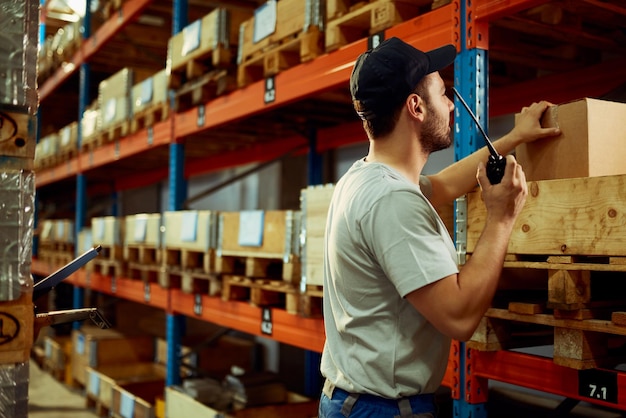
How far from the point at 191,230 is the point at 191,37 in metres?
1.53

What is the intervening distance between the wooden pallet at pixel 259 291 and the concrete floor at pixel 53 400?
11.8 feet

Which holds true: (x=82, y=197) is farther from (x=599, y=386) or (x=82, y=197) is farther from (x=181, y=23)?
(x=599, y=386)

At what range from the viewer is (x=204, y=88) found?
5.17 metres

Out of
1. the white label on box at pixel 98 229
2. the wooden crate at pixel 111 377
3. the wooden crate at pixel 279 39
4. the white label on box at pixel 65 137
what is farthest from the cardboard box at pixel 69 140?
the wooden crate at pixel 279 39

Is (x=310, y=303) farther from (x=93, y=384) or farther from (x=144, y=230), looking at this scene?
(x=93, y=384)

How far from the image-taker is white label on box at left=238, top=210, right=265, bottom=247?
13.7 ft

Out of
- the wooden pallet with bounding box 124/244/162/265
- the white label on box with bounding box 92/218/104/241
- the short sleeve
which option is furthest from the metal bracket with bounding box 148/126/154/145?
the short sleeve

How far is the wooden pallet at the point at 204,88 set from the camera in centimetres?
486

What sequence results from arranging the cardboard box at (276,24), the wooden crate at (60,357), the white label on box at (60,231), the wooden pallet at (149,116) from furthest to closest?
the white label on box at (60,231) → the wooden crate at (60,357) → the wooden pallet at (149,116) → the cardboard box at (276,24)

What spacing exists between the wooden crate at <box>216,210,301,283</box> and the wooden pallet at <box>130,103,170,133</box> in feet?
5.57

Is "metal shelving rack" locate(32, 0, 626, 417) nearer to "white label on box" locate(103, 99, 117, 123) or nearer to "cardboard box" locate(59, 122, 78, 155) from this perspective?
"white label on box" locate(103, 99, 117, 123)

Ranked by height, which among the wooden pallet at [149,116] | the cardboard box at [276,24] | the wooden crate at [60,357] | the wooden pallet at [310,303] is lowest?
the wooden crate at [60,357]

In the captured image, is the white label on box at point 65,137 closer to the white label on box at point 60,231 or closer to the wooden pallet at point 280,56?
the white label on box at point 60,231

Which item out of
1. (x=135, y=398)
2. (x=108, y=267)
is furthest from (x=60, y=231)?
(x=135, y=398)
